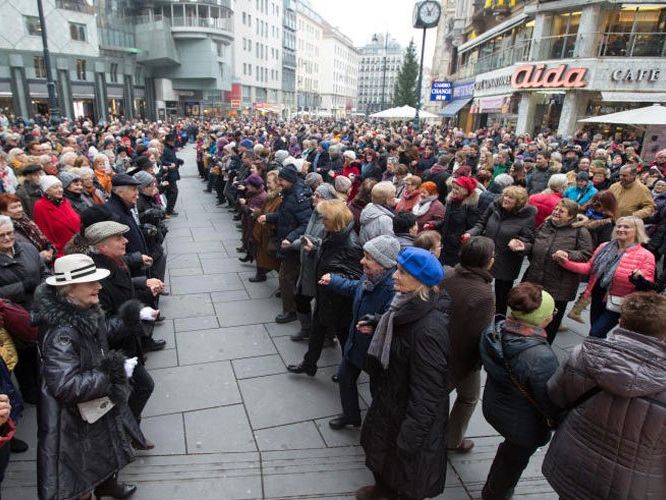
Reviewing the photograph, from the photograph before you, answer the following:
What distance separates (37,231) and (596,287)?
6185mm

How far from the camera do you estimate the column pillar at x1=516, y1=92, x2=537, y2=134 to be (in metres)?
23.7

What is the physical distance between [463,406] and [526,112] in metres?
24.2

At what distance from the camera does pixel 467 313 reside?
10.4 ft

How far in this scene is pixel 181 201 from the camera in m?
13.2

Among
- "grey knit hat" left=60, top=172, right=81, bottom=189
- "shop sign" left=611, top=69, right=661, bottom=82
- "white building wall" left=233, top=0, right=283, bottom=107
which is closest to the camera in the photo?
"grey knit hat" left=60, top=172, right=81, bottom=189

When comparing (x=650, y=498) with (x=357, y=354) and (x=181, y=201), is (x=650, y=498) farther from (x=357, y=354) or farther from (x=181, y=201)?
(x=181, y=201)

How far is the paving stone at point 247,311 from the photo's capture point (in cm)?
589

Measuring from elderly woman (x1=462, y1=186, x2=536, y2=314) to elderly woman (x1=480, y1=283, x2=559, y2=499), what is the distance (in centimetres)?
243

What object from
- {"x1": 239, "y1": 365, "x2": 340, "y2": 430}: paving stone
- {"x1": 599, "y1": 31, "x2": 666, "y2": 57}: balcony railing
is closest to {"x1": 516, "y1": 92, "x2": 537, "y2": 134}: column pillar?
{"x1": 599, "y1": 31, "x2": 666, "y2": 57}: balcony railing

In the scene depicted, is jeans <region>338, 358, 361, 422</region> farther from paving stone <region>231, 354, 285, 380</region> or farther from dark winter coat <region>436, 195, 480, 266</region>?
dark winter coat <region>436, 195, 480, 266</region>

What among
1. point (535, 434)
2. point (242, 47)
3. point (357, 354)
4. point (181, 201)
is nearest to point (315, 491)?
point (357, 354)

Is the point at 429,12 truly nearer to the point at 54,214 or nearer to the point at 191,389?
the point at 54,214

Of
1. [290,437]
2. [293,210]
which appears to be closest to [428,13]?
[293,210]

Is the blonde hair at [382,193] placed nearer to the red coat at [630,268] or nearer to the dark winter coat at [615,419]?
the red coat at [630,268]
